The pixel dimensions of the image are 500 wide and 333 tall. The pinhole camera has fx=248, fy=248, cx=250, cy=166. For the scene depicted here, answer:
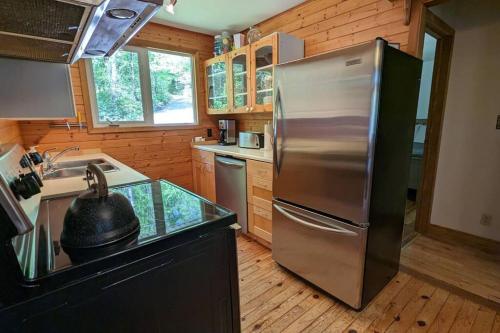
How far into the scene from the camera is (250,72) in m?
2.69

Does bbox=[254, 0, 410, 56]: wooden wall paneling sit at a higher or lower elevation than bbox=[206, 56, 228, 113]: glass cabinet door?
higher

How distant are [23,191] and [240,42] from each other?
2.74 metres

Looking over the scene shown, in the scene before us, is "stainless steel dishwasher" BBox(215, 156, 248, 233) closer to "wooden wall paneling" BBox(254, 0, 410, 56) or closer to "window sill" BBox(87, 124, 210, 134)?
"window sill" BBox(87, 124, 210, 134)

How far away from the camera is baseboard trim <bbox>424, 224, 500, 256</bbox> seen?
2283 mm

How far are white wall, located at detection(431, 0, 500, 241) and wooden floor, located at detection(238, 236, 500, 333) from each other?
1.04 meters

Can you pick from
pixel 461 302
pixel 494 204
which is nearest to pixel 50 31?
pixel 461 302

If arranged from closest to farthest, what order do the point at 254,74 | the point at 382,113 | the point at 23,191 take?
the point at 23,191 → the point at 382,113 → the point at 254,74

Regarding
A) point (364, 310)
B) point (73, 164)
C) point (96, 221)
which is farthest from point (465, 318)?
point (73, 164)

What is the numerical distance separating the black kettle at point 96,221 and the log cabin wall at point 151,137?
7.79ft

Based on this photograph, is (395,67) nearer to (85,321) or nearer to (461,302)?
(461,302)

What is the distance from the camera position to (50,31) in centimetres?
95

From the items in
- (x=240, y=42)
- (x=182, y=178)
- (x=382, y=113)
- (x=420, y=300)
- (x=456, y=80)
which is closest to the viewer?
(x=382, y=113)

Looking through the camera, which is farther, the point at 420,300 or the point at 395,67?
the point at 420,300

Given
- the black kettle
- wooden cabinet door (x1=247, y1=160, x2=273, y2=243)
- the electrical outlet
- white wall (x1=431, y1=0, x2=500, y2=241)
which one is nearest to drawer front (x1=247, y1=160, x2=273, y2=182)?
wooden cabinet door (x1=247, y1=160, x2=273, y2=243)
